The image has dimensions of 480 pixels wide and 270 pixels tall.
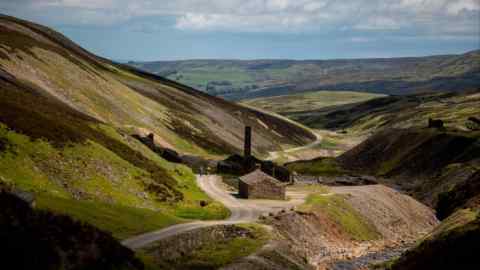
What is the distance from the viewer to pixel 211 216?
73.8 m

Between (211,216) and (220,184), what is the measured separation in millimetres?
28779

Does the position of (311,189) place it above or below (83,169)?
below

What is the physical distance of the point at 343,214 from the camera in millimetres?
88688

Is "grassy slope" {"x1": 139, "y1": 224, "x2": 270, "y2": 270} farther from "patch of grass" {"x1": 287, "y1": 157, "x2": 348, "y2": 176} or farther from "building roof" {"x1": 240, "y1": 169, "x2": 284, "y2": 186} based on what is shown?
"patch of grass" {"x1": 287, "y1": 157, "x2": 348, "y2": 176}

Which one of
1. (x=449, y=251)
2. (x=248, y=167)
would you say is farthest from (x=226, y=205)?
(x=248, y=167)

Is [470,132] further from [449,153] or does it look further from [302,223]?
[302,223]

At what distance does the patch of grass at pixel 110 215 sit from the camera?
50500mm

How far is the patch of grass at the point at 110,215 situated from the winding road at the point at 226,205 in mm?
1068

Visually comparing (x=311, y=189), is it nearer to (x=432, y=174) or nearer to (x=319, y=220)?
(x=319, y=220)

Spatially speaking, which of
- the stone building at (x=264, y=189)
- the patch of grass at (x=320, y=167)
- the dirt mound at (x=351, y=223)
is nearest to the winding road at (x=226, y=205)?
the stone building at (x=264, y=189)

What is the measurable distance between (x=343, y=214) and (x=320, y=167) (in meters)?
72.5

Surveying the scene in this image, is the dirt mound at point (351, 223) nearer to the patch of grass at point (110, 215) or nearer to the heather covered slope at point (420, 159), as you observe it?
the heather covered slope at point (420, 159)

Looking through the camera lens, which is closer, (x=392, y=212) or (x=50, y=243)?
(x=50, y=243)

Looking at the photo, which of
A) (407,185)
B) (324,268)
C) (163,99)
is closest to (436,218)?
(407,185)
